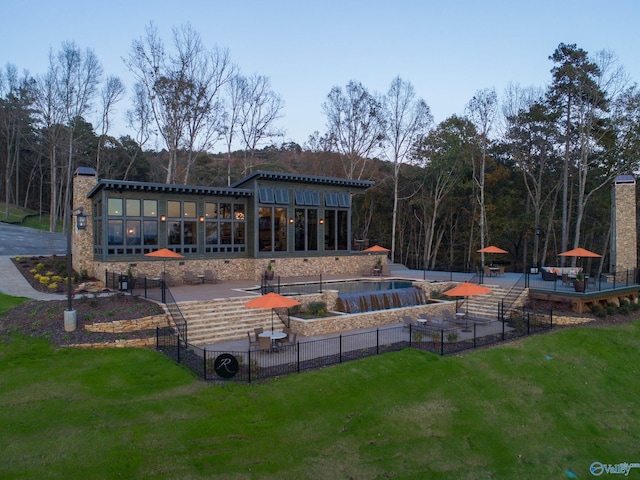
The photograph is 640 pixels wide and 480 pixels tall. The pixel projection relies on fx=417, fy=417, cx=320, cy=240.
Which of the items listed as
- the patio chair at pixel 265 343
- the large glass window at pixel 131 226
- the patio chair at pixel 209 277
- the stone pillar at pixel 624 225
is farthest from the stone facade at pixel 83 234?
the stone pillar at pixel 624 225

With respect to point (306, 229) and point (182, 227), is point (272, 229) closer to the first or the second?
point (306, 229)

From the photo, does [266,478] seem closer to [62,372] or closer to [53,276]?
[62,372]

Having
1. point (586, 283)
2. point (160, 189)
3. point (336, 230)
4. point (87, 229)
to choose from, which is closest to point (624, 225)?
point (586, 283)

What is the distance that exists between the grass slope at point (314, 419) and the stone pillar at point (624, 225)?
12.1 meters

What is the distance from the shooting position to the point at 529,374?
40.1 ft

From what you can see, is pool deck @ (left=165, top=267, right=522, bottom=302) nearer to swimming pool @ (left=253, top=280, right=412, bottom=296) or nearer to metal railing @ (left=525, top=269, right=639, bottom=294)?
swimming pool @ (left=253, top=280, right=412, bottom=296)

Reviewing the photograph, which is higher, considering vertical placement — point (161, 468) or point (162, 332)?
point (162, 332)

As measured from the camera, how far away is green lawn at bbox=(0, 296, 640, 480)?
728 cm

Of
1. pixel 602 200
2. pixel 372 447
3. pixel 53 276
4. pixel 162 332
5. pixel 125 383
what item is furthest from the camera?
pixel 602 200

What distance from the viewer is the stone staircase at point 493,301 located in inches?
736

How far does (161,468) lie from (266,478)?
1.76 metres

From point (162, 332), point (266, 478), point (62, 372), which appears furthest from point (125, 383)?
point (266, 478)

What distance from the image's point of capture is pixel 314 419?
347 inches

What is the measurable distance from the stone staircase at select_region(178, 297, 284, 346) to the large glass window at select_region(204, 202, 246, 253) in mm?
7170
